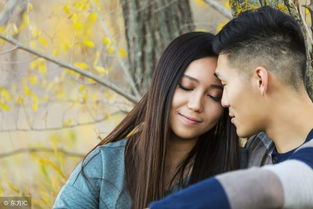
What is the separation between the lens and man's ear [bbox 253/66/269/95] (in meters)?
1.91

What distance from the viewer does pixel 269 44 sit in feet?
6.51

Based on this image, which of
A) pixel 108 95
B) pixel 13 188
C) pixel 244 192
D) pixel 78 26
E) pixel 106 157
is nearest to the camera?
pixel 244 192

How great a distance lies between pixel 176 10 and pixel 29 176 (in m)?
1.66

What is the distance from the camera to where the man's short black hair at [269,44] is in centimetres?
194

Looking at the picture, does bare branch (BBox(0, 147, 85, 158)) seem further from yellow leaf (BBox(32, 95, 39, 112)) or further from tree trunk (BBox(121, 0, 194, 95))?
tree trunk (BBox(121, 0, 194, 95))

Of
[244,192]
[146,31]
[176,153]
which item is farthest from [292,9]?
[146,31]

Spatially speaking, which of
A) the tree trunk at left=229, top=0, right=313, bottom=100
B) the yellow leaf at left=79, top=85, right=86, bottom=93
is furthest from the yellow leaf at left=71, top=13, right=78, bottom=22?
the tree trunk at left=229, top=0, right=313, bottom=100

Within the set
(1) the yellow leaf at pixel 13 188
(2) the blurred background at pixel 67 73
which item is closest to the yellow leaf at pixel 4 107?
(2) the blurred background at pixel 67 73

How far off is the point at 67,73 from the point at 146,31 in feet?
2.50

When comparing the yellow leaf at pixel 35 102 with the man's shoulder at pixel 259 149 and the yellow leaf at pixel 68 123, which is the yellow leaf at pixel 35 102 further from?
the man's shoulder at pixel 259 149

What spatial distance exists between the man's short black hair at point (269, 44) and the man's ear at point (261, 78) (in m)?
0.02

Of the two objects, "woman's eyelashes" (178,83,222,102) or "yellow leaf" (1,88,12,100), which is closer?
"woman's eyelashes" (178,83,222,102)

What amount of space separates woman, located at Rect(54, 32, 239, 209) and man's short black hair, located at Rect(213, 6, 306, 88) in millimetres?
165

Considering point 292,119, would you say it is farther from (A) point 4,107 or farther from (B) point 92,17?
(A) point 4,107
